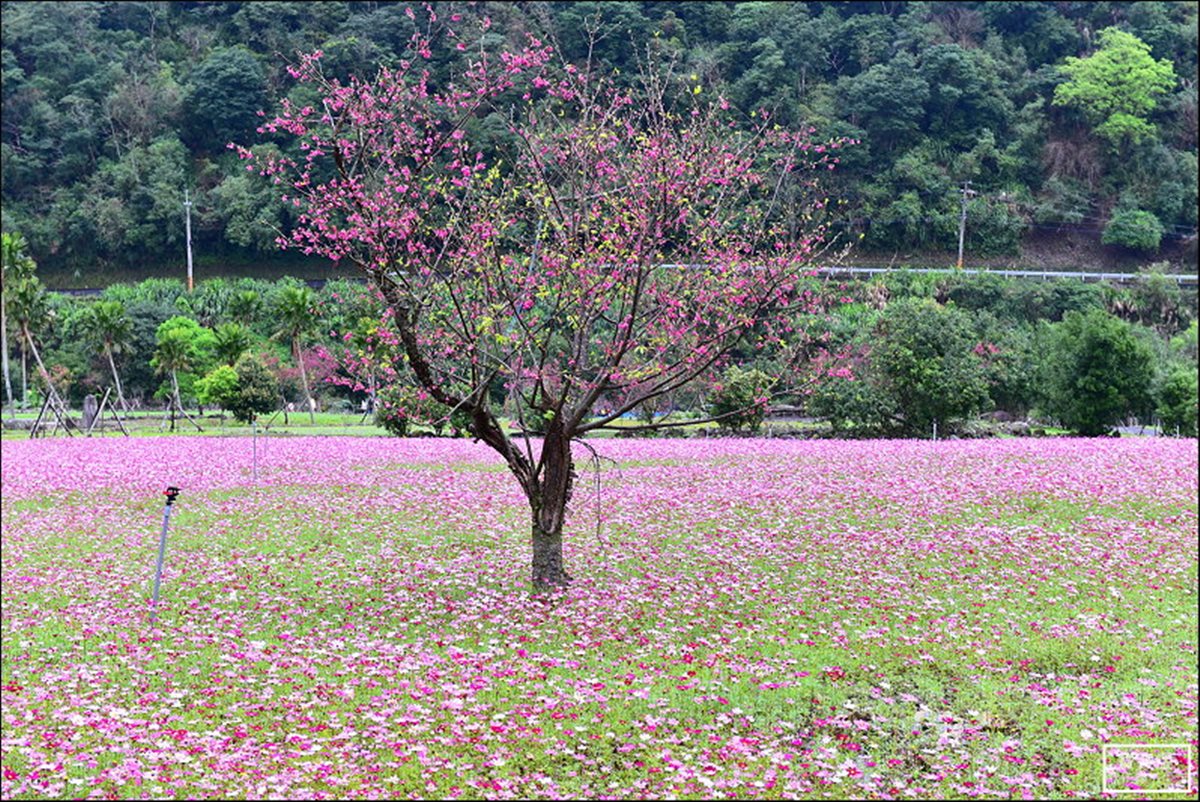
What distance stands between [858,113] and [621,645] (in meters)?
49.7

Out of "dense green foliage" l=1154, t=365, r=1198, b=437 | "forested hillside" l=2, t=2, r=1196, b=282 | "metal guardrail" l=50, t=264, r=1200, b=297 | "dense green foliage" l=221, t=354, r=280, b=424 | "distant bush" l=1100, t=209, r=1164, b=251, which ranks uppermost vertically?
"forested hillside" l=2, t=2, r=1196, b=282

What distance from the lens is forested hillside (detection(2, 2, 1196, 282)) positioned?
194 feet

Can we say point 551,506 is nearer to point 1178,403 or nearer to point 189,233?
point 1178,403

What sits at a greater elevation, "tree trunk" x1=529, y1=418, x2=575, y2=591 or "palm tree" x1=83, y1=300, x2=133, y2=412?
"tree trunk" x1=529, y1=418, x2=575, y2=591

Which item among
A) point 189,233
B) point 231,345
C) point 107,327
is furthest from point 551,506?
point 189,233

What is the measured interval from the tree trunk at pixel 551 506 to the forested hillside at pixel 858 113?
143 ft

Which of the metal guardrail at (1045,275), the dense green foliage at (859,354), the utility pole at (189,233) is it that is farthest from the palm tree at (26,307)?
the metal guardrail at (1045,275)

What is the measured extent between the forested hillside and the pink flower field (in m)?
39.1

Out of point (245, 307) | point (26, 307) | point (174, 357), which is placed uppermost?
point (26, 307)

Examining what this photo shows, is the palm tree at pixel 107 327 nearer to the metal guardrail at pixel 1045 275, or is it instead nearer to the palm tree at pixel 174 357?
the palm tree at pixel 174 357

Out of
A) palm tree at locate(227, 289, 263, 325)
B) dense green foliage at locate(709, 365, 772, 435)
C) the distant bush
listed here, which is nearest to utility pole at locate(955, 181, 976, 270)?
the distant bush

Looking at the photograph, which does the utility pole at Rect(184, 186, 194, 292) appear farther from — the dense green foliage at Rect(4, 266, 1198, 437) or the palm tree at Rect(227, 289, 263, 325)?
the palm tree at Rect(227, 289, 263, 325)

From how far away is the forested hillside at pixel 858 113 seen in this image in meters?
59.0

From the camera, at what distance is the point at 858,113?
55.0 meters
